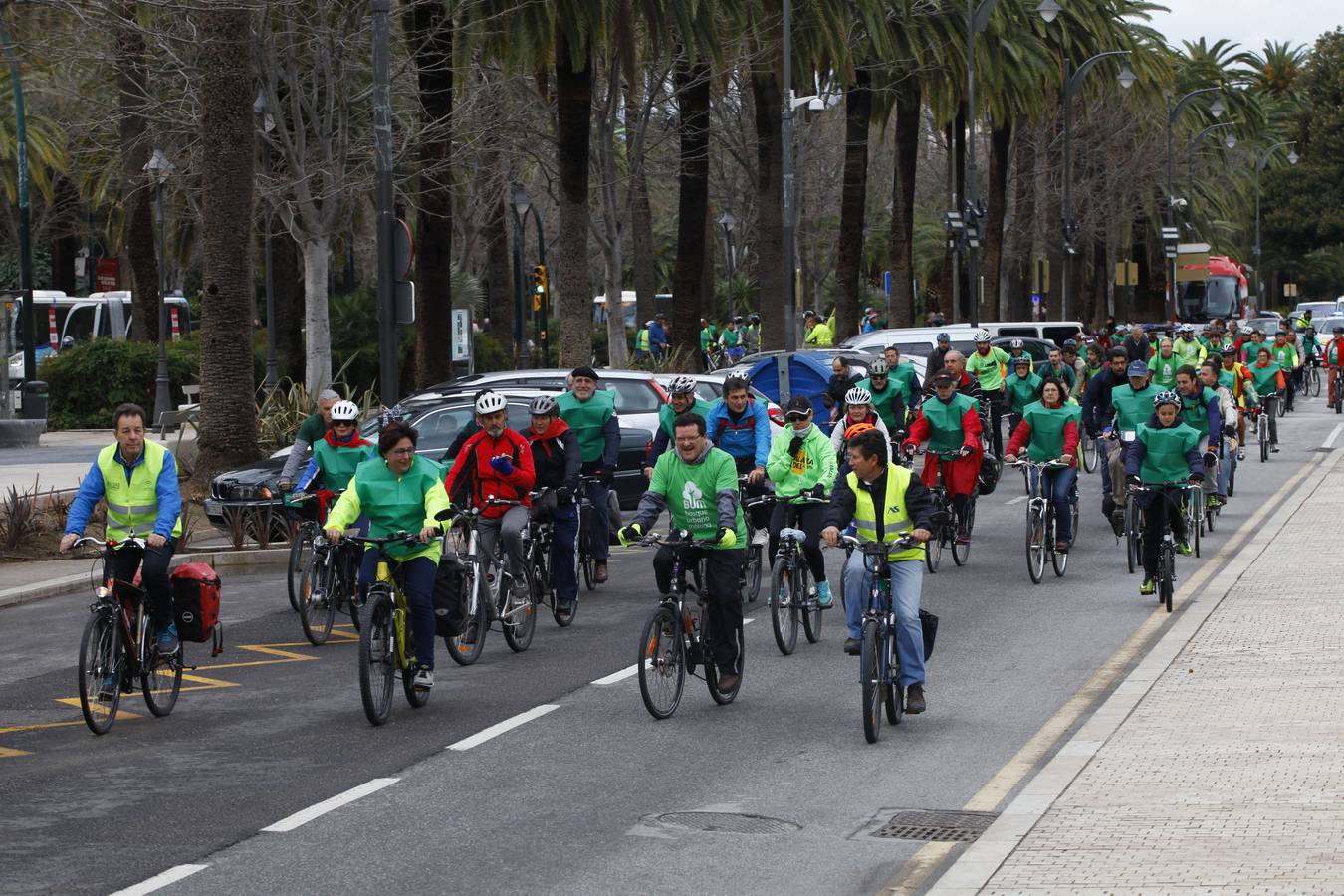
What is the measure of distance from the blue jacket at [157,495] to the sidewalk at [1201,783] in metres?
5.32

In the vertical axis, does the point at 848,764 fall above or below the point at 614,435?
below

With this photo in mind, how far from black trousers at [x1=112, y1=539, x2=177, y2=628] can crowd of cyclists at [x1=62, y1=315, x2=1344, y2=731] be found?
0.01m

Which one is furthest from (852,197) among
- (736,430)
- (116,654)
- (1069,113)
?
(116,654)

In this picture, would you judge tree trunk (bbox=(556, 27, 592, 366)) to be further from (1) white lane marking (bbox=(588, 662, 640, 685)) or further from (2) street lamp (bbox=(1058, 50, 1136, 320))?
(2) street lamp (bbox=(1058, 50, 1136, 320))

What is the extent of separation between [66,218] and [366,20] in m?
42.5

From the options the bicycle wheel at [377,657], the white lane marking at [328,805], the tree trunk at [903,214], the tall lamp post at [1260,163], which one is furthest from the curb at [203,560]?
the tall lamp post at [1260,163]

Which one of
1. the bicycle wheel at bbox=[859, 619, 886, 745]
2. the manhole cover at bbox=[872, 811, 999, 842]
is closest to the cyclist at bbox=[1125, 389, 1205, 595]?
the bicycle wheel at bbox=[859, 619, 886, 745]

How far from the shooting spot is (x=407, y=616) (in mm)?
11391

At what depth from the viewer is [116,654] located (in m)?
11.3

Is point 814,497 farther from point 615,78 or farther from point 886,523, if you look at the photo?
point 615,78

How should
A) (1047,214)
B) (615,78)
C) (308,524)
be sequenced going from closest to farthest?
(308,524) → (615,78) → (1047,214)

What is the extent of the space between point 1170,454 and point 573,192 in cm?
1762

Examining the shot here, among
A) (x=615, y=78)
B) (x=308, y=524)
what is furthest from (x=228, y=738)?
(x=615, y=78)

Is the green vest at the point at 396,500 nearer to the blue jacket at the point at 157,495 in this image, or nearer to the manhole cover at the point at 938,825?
the blue jacket at the point at 157,495
